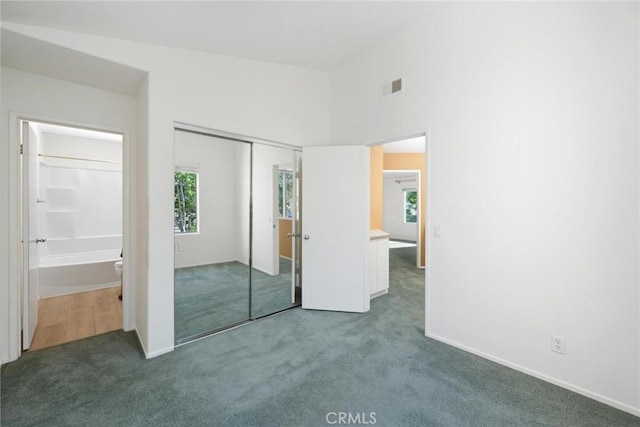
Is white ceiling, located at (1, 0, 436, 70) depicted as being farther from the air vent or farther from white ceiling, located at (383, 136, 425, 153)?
white ceiling, located at (383, 136, 425, 153)

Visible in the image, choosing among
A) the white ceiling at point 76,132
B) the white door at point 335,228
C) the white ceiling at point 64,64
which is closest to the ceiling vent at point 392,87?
the white door at point 335,228

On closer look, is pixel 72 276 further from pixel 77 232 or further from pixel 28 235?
pixel 28 235

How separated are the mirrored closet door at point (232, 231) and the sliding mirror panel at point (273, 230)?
0.5 inches

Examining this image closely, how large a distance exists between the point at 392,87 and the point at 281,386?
297 cm

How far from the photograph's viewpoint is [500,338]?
7.20 ft

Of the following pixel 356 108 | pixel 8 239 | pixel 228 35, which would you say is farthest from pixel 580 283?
pixel 8 239

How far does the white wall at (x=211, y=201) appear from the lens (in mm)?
2629

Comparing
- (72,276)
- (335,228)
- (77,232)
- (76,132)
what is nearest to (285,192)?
(335,228)

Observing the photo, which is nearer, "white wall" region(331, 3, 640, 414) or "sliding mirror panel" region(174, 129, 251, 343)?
"white wall" region(331, 3, 640, 414)

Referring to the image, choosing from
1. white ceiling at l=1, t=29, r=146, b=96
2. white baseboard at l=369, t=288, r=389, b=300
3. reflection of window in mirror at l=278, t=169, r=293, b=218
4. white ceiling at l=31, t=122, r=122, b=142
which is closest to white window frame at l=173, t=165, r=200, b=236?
white ceiling at l=1, t=29, r=146, b=96

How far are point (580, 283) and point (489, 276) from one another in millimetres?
551

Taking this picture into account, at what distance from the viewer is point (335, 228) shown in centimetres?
324

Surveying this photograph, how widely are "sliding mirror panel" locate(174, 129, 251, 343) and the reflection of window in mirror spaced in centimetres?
43

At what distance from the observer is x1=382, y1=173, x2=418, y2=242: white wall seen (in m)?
10.4
